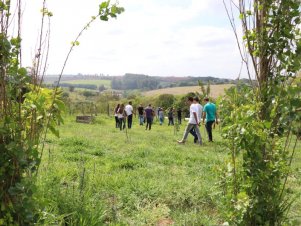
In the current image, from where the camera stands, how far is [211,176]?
20.4 feet

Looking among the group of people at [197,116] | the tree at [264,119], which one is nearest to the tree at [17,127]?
the tree at [264,119]

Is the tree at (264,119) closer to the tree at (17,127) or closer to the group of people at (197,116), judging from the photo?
the tree at (17,127)

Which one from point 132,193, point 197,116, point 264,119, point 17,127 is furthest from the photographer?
point 197,116

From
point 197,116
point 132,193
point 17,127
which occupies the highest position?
point 17,127

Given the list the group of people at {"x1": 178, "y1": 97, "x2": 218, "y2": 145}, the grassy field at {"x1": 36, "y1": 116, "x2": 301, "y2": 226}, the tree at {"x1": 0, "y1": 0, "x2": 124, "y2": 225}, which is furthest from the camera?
the group of people at {"x1": 178, "y1": 97, "x2": 218, "y2": 145}

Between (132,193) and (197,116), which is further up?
(197,116)

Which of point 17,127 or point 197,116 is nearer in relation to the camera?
point 17,127

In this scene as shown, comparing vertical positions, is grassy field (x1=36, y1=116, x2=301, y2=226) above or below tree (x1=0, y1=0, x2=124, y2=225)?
below

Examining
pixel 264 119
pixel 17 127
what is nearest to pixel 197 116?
pixel 264 119

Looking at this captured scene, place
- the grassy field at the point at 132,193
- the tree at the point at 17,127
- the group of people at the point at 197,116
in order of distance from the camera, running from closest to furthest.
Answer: the tree at the point at 17,127, the grassy field at the point at 132,193, the group of people at the point at 197,116

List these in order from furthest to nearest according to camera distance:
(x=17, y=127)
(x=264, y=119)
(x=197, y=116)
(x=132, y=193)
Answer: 1. (x=197, y=116)
2. (x=132, y=193)
3. (x=264, y=119)
4. (x=17, y=127)

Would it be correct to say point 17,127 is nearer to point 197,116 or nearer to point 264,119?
point 264,119

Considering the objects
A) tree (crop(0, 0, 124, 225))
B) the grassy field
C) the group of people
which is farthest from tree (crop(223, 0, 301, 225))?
the group of people

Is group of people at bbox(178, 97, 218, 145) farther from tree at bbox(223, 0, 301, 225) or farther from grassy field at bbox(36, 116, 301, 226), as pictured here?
tree at bbox(223, 0, 301, 225)
